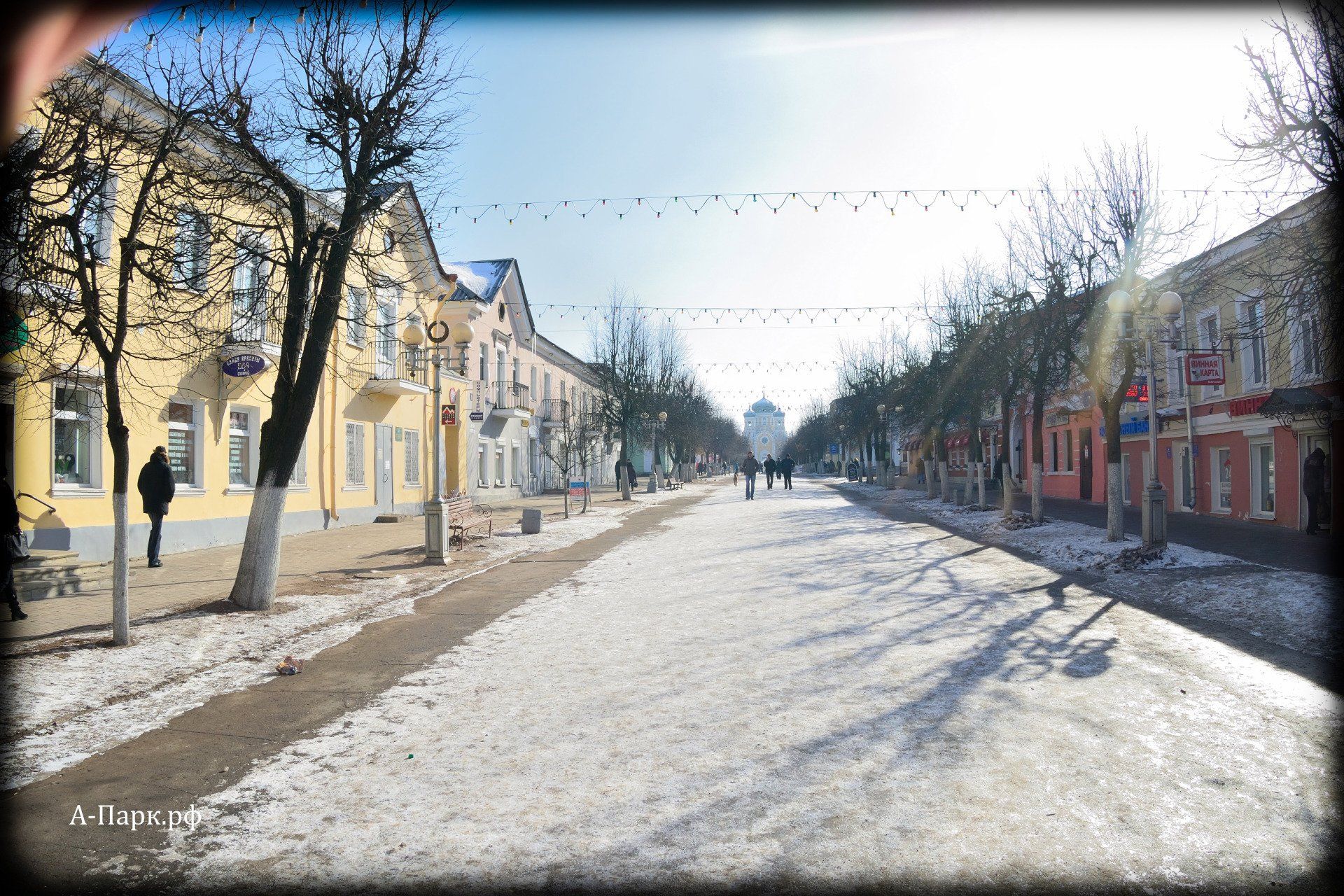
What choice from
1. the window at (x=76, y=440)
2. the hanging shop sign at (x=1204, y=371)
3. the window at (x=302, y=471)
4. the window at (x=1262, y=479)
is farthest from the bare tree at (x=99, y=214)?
the window at (x=1262, y=479)

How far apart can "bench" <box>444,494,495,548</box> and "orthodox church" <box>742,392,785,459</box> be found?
169944mm

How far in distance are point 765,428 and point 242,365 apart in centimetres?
17963

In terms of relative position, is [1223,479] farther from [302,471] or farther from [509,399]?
[509,399]

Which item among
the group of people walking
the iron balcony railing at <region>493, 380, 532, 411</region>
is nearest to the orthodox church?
the group of people walking

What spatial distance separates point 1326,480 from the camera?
59.1ft

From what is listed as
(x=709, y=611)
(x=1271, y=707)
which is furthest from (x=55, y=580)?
(x=1271, y=707)

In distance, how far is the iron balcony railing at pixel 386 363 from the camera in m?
22.7

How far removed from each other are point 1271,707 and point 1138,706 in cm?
87

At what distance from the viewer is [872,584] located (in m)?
11.3

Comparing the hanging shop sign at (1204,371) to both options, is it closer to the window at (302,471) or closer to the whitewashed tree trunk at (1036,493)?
the whitewashed tree trunk at (1036,493)

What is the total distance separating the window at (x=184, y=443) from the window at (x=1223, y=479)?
24012 mm

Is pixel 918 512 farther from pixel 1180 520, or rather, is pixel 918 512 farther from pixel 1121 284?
pixel 1121 284

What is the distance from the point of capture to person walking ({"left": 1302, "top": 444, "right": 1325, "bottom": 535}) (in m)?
17.2

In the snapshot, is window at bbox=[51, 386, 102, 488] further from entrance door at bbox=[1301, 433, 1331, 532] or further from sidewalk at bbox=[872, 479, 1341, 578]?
entrance door at bbox=[1301, 433, 1331, 532]
